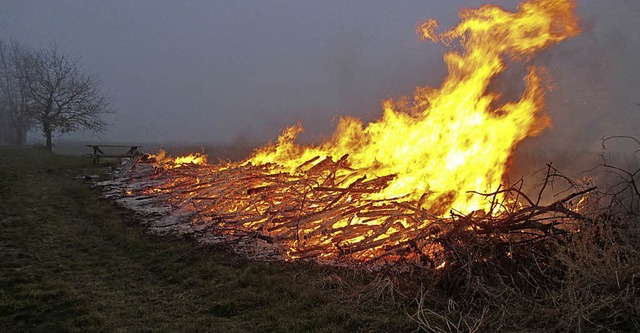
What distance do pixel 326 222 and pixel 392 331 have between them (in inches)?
152

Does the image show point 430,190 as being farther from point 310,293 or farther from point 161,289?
point 161,289

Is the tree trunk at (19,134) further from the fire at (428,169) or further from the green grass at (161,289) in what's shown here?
the fire at (428,169)

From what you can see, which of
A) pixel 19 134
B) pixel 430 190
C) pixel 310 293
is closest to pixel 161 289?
pixel 310 293

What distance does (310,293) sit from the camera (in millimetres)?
5809

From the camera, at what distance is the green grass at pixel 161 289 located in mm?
5016

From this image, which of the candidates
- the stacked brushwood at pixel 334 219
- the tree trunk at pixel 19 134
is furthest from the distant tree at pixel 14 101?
the stacked brushwood at pixel 334 219

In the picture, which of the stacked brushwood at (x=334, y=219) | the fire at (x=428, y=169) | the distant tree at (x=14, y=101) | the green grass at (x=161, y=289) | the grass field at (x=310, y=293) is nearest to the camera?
the grass field at (x=310, y=293)

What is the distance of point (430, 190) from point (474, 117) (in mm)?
1869

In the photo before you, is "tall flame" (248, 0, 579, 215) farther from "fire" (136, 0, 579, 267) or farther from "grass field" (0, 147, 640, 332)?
"grass field" (0, 147, 640, 332)

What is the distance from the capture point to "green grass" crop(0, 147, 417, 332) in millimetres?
5016

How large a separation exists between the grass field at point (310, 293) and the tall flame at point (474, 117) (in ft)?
9.09

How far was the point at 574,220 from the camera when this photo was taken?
19.6ft

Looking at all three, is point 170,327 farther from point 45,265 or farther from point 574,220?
point 574,220

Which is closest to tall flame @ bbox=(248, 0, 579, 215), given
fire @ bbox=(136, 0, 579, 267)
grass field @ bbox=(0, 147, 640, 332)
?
fire @ bbox=(136, 0, 579, 267)
